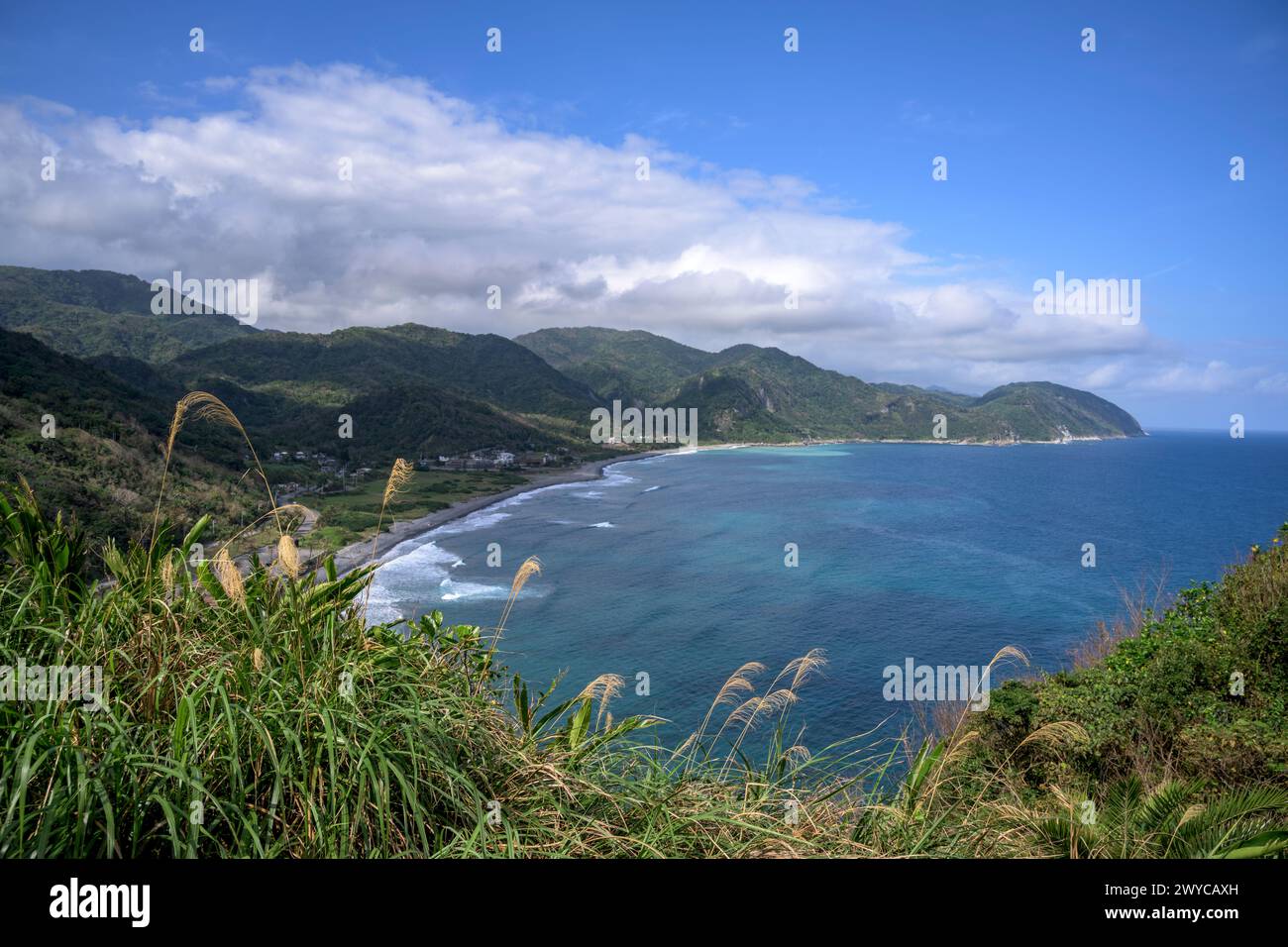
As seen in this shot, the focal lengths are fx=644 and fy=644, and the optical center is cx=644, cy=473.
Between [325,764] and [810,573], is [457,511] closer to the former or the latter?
[810,573]

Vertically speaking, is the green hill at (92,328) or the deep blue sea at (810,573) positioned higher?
the green hill at (92,328)

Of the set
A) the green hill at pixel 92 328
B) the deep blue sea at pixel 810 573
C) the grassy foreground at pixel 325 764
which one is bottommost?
the deep blue sea at pixel 810 573

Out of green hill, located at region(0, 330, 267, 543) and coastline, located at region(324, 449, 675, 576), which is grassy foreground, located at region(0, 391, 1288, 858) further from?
green hill, located at region(0, 330, 267, 543)

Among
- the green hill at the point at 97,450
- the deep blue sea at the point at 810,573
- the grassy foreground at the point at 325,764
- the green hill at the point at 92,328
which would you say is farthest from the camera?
the green hill at the point at 92,328

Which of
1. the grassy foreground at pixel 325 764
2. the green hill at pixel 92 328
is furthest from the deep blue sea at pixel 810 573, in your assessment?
the green hill at pixel 92 328

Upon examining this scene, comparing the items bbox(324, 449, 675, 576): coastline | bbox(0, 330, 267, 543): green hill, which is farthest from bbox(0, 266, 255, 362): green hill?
bbox(324, 449, 675, 576): coastline

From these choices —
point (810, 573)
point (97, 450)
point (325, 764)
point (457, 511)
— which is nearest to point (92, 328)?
point (457, 511)

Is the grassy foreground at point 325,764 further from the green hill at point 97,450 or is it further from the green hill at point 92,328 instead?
the green hill at point 92,328
